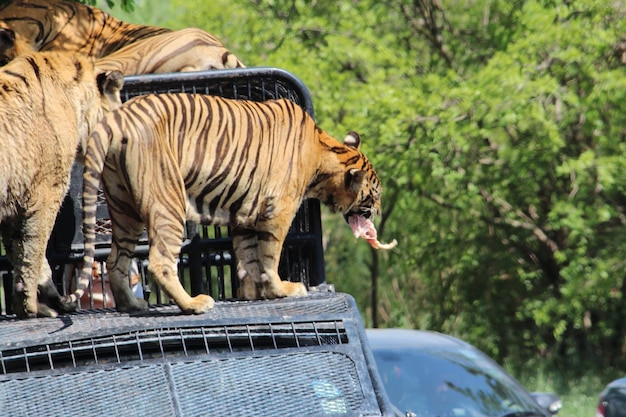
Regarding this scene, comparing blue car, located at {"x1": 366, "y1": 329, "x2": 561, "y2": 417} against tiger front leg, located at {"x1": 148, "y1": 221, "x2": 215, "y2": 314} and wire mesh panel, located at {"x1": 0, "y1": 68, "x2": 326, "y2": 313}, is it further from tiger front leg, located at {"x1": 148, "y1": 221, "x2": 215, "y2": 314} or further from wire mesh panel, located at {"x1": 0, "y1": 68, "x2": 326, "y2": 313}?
tiger front leg, located at {"x1": 148, "y1": 221, "x2": 215, "y2": 314}

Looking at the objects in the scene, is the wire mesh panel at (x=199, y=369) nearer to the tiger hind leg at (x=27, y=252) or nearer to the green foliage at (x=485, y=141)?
the tiger hind leg at (x=27, y=252)

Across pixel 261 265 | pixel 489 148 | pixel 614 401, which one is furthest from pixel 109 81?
pixel 489 148

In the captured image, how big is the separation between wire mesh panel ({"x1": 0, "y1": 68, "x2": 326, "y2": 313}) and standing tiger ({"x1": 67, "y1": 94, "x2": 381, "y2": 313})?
266mm

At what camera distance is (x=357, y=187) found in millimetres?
5402

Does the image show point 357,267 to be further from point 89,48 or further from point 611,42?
point 89,48

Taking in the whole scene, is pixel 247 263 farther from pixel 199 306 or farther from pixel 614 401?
pixel 614 401

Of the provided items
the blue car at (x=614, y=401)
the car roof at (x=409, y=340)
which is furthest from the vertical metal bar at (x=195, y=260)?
the blue car at (x=614, y=401)

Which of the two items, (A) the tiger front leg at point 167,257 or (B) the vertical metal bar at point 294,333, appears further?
(A) the tiger front leg at point 167,257

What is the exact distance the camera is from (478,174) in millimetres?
13383

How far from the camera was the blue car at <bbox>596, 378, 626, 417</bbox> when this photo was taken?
8.00 meters

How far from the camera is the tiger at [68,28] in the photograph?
612 cm

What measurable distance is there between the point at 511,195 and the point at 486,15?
224 cm

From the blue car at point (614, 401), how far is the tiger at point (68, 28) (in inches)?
161

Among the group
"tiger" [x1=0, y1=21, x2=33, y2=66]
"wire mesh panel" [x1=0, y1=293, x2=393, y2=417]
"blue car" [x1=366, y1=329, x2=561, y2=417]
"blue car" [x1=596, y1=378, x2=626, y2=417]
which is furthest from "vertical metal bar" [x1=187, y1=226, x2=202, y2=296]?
"blue car" [x1=596, y1=378, x2=626, y2=417]
